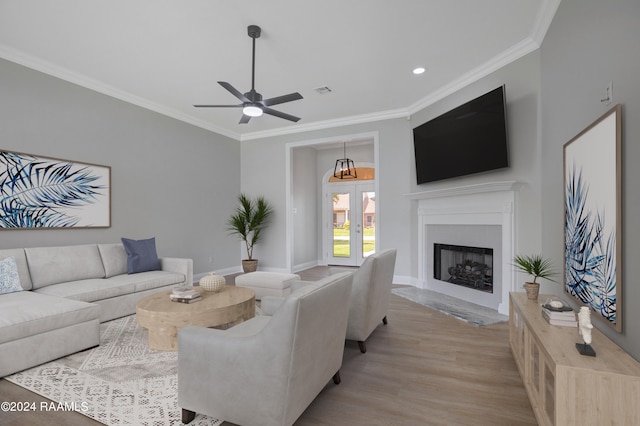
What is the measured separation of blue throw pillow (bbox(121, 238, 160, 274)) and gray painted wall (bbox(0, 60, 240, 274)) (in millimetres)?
515

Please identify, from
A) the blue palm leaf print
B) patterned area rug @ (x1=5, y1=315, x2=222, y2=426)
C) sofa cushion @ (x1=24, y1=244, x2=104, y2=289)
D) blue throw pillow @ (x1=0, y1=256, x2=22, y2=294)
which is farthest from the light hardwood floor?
sofa cushion @ (x1=24, y1=244, x2=104, y2=289)

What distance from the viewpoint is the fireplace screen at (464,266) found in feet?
14.3

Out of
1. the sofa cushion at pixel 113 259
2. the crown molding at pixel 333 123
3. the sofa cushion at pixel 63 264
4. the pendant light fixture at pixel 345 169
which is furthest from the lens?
the pendant light fixture at pixel 345 169

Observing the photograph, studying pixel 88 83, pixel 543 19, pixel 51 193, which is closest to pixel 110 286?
pixel 51 193

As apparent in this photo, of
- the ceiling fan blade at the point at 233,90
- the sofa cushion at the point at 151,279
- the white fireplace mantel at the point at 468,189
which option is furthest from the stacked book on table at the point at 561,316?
the sofa cushion at the point at 151,279

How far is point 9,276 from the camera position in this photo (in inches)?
126

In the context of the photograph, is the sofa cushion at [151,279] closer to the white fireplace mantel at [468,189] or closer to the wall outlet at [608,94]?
the white fireplace mantel at [468,189]

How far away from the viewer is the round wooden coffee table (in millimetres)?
2766

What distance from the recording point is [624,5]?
177 cm

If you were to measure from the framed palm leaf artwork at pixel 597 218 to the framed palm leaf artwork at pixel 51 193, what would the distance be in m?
5.45

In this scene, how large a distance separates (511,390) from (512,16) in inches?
132

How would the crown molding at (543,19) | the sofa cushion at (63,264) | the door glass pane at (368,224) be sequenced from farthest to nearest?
the door glass pane at (368,224), the sofa cushion at (63,264), the crown molding at (543,19)

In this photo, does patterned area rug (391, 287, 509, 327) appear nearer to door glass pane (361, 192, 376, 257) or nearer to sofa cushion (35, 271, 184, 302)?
door glass pane (361, 192, 376, 257)

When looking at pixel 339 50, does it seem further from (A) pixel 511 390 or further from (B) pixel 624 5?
(A) pixel 511 390
